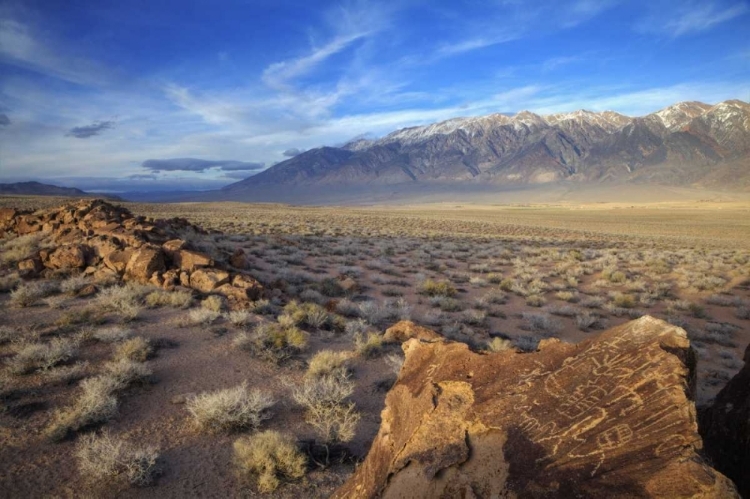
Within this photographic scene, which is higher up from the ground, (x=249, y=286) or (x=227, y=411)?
(x=249, y=286)

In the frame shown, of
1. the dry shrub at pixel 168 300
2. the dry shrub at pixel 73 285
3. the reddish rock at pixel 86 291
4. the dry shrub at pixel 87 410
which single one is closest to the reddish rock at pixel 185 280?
the dry shrub at pixel 168 300

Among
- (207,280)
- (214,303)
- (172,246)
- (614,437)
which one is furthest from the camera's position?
(172,246)

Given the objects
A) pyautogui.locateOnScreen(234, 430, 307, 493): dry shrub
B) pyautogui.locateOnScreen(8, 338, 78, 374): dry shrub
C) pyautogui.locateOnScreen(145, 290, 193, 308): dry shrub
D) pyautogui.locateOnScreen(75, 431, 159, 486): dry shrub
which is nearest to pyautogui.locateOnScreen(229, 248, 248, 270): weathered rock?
pyautogui.locateOnScreen(145, 290, 193, 308): dry shrub

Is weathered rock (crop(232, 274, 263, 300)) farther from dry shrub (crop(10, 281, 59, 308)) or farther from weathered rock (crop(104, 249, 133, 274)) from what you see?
dry shrub (crop(10, 281, 59, 308))

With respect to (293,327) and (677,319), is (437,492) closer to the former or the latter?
(293,327)

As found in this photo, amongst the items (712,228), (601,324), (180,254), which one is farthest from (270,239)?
(712,228)

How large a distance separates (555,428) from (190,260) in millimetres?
10977

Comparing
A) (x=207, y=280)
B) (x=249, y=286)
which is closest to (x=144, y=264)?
(x=207, y=280)

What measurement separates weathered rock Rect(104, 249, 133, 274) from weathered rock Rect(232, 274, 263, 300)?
130 inches

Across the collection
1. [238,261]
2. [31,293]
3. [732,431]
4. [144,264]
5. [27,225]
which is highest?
[27,225]

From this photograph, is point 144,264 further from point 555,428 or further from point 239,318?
point 555,428

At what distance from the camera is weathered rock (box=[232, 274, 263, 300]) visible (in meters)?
10.4

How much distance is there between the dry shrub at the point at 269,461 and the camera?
14.4 feet

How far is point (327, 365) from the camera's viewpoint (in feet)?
23.3
